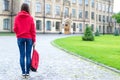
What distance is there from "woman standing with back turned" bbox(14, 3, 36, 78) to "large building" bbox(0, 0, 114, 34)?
4574 centimetres

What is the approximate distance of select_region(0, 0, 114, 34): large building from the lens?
55531 millimetres

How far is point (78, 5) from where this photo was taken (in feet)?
235

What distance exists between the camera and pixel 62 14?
65250 millimetres

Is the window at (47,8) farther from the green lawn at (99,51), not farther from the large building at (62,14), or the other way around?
the green lawn at (99,51)

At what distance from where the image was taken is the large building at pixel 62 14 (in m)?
55.5

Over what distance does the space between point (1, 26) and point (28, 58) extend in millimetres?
45759

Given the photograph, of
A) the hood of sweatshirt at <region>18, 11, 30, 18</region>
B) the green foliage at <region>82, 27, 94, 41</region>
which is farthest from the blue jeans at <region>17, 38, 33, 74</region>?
the green foliage at <region>82, 27, 94, 41</region>

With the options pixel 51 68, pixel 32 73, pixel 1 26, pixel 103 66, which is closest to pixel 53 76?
pixel 32 73

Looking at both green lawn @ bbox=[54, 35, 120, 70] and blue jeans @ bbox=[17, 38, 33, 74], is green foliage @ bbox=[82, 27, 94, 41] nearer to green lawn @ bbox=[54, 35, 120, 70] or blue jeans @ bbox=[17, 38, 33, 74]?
green lawn @ bbox=[54, 35, 120, 70]

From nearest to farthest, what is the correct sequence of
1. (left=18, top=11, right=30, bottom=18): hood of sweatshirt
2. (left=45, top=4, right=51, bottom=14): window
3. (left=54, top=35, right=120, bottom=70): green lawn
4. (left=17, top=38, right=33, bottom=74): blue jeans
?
(left=18, top=11, right=30, bottom=18): hood of sweatshirt, (left=17, top=38, right=33, bottom=74): blue jeans, (left=54, top=35, right=120, bottom=70): green lawn, (left=45, top=4, right=51, bottom=14): window

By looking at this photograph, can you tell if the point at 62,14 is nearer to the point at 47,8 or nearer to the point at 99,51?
the point at 47,8

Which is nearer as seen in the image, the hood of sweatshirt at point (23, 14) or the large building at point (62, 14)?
the hood of sweatshirt at point (23, 14)

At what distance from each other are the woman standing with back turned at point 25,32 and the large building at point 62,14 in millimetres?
45742

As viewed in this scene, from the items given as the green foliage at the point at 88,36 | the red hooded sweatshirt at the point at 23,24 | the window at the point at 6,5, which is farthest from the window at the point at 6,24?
the red hooded sweatshirt at the point at 23,24
